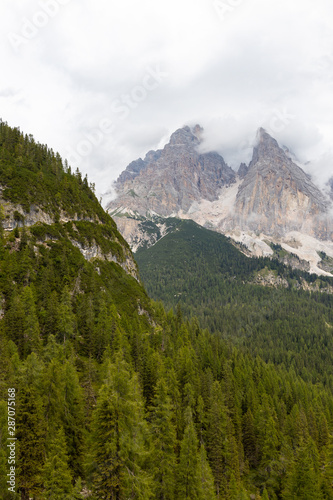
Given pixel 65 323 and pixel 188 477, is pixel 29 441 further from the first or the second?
pixel 65 323

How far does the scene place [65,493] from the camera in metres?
23.3

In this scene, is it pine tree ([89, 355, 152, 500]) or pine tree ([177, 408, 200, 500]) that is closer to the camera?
pine tree ([89, 355, 152, 500])

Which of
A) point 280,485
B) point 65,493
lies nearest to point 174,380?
point 280,485

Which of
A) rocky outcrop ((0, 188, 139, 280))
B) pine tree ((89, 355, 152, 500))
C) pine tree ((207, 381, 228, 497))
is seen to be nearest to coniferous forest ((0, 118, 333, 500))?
pine tree ((89, 355, 152, 500))

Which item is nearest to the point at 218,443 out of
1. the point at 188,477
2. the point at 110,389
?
the point at 188,477

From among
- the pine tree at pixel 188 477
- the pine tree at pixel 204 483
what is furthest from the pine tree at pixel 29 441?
the pine tree at pixel 204 483

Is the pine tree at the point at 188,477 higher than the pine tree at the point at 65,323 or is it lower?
lower

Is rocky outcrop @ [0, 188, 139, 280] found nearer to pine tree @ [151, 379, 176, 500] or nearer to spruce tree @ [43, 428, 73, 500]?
pine tree @ [151, 379, 176, 500]

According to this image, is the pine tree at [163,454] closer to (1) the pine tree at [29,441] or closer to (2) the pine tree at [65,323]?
(1) the pine tree at [29,441]

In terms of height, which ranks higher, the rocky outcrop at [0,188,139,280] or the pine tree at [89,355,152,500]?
the rocky outcrop at [0,188,139,280]

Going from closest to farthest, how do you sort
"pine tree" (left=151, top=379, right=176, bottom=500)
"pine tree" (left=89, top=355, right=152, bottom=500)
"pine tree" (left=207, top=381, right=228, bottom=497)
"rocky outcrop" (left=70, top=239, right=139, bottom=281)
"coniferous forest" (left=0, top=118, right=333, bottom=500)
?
"pine tree" (left=89, top=355, right=152, bottom=500)
"coniferous forest" (left=0, top=118, right=333, bottom=500)
"pine tree" (left=151, top=379, right=176, bottom=500)
"pine tree" (left=207, top=381, right=228, bottom=497)
"rocky outcrop" (left=70, top=239, right=139, bottom=281)

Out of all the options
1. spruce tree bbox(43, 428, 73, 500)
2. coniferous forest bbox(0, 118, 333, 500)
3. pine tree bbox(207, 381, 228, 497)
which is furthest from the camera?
pine tree bbox(207, 381, 228, 497)

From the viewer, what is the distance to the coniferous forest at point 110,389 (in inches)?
942

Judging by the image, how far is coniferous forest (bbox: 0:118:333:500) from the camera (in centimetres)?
2392
